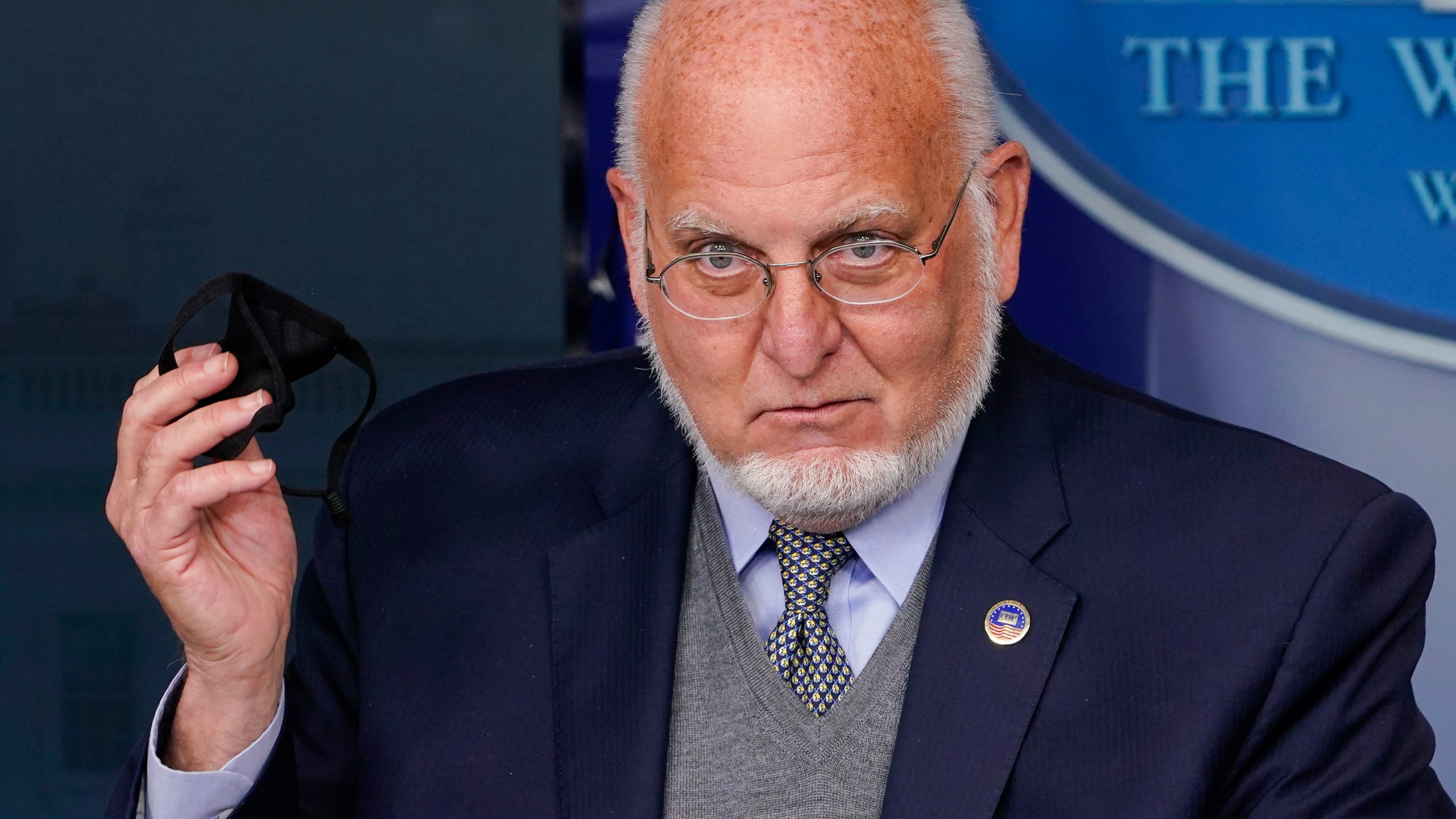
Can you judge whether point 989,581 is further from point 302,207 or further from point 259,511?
point 302,207

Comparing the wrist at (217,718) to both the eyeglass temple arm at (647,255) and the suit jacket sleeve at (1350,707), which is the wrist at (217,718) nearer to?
the eyeglass temple arm at (647,255)

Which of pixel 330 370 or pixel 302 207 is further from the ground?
pixel 302 207

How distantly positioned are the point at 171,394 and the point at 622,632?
0.60 meters

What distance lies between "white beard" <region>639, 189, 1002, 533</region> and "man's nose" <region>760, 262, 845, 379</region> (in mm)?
126

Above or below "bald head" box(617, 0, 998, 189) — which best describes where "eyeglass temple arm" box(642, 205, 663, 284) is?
below

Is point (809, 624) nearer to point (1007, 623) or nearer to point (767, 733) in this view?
point (767, 733)

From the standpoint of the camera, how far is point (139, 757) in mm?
1774

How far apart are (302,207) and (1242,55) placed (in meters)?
1.66

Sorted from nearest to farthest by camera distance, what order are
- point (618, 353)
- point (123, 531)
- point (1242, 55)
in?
1. point (123, 531)
2. point (618, 353)
3. point (1242, 55)

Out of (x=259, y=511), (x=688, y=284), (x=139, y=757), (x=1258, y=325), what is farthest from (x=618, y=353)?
(x=1258, y=325)

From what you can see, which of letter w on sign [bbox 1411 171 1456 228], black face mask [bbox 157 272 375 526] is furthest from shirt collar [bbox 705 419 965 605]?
letter w on sign [bbox 1411 171 1456 228]

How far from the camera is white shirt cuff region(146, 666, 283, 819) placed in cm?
173

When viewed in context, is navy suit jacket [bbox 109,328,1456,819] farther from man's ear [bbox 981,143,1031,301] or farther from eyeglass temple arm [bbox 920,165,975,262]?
eyeglass temple arm [bbox 920,165,975,262]

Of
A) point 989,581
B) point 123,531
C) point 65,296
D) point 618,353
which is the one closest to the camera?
point 123,531
